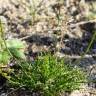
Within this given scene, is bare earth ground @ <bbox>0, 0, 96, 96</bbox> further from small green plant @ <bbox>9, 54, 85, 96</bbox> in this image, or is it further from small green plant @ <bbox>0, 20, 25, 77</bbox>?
small green plant @ <bbox>9, 54, 85, 96</bbox>

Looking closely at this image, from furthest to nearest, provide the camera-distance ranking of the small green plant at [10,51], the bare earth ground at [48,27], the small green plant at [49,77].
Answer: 1. the bare earth ground at [48,27]
2. the small green plant at [10,51]
3. the small green plant at [49,77]

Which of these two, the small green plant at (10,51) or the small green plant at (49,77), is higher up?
the small green plant at (10,51)

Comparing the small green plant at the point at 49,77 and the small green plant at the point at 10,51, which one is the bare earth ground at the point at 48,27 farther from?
the small green plant at the point at 49,77

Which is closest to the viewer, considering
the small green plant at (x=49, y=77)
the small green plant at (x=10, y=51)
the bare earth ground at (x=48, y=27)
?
the small green plant at (x=49, y=77)

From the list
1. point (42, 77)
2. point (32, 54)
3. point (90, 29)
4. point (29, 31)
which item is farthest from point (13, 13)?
point (42, 77)

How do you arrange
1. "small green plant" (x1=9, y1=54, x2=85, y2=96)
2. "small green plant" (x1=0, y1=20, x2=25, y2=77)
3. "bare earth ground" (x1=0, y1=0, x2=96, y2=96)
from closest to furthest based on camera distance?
"small green plant" (x1=9, y1=54, x2=85, y2=96)
"small green plant" (x1=0, y1=20, x2=25, y2=77)
"bare earth ground" (x1=0, y1=0, x2=96, y2=96)

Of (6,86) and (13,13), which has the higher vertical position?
(13,13)

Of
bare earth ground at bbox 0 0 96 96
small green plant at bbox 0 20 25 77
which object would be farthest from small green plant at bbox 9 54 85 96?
bare earth ground at bbox 0 0 96 96

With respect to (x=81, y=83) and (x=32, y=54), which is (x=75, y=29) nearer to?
(x=32, y=54)

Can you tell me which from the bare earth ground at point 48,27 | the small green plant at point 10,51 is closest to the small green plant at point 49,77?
the small green plant at point 10,51
